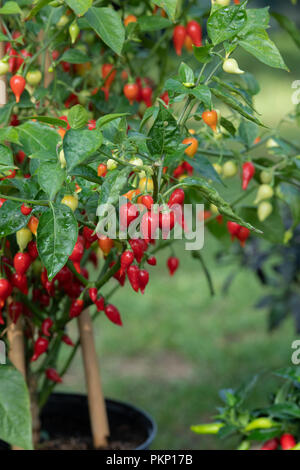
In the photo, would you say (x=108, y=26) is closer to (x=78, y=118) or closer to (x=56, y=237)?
(x=78, y=118)

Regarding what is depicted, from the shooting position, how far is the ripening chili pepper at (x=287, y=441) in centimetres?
107

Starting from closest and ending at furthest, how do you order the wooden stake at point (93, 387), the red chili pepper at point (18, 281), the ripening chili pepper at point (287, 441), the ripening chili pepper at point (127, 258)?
1. the ripening chili pepper at point (127, 258)
2. the red chili pepper at point (18, 281)
3. the ripening chili pepper at point (287, 441)
4. the wooden stake at point (93, 387)

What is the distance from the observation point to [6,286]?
84cm

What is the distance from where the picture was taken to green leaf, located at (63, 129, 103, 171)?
0.64 metres

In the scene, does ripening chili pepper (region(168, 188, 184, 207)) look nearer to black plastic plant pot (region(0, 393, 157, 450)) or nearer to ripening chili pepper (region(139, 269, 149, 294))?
ripening chili pepper (region(139, 269, 149, 294))

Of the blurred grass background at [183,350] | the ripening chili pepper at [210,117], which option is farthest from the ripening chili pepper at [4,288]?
the blurred grass background at [183,350]

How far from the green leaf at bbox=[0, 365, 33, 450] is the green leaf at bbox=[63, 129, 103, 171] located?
0.31 meters

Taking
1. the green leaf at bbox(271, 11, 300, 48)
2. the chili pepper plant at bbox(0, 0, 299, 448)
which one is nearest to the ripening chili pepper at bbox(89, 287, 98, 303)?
the chili pepper plant at bbox(0, 0, 299, 448)

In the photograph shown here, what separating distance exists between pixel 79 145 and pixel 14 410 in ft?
1.09

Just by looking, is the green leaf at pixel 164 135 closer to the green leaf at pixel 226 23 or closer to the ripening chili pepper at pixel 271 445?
the green leaf at pixel 226 23

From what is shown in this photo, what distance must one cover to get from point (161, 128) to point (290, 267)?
1.35 metres

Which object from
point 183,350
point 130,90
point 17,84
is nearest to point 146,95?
point 130,90

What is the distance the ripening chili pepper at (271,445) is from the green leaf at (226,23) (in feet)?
2.29

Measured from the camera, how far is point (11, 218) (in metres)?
0.72
